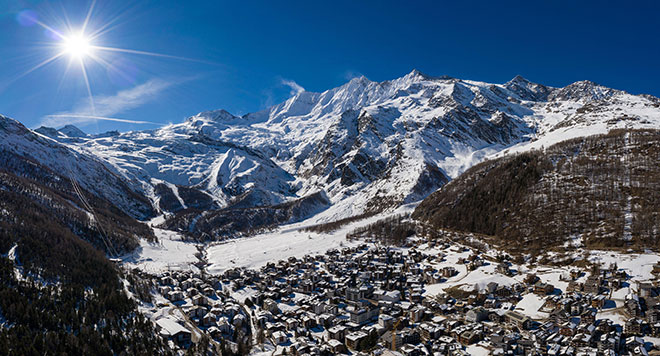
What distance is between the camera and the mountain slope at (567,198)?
7750 centimetres

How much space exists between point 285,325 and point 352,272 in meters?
27.6

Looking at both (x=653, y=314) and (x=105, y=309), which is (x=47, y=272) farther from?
(x=653, y=314)

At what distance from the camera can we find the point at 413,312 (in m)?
54.5

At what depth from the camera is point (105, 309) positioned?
53094mm

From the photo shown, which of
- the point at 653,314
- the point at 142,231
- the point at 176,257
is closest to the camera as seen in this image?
the point at 653,314

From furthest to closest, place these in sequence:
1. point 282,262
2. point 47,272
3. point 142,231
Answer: point 142,231 < point 282,262 < point 47,272

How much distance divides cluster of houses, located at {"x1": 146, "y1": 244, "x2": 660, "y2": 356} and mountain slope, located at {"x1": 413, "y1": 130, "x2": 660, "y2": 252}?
17.1 meters

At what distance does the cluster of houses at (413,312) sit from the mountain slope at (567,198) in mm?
17094

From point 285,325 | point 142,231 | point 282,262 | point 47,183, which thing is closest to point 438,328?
point 285,325

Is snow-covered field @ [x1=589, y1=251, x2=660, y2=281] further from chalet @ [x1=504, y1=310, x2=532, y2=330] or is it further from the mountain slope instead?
chalet @ [x1=504, y1=310, x2=532, y2=330]

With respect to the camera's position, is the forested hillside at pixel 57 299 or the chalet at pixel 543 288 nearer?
the forested hillside at pixel 57 299

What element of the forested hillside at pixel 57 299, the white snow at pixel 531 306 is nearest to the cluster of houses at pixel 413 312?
the white snow at pixel 531 306

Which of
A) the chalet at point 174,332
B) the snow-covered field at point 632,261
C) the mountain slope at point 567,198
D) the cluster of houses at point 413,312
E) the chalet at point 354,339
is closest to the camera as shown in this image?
the cluster of houses at point 413,312

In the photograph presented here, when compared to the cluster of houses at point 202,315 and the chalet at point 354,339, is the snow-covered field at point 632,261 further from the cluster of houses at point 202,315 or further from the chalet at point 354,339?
the cluster of houses at point 202,315
